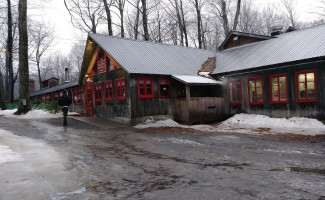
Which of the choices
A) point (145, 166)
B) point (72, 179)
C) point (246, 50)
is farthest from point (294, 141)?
point (246, 50)

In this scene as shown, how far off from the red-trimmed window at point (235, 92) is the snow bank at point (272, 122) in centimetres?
114

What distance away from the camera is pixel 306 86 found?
15672 mm

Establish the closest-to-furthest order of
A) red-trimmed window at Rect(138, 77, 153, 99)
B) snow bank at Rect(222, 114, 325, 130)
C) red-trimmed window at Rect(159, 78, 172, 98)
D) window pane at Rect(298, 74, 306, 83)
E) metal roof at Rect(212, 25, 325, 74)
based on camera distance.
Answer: snow bank at Rect(222, 114, 325, 130), window pane at Rect(298, 74, 306, 83), metal roof at Rect(212, 25, 325, 74), red-trimmed window at Rect(138, 77, 153, 99), red-trimmed window at Rect(159, 78, 172, 98)

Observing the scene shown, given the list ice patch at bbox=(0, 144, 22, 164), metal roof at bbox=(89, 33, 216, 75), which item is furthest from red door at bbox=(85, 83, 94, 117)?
ice patch at bbox=(0, 144, 22, 164)

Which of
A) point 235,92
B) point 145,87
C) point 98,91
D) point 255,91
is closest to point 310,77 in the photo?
point 255,91

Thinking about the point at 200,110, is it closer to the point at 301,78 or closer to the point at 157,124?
the point at 157,124

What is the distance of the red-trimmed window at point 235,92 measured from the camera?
63.9 ft

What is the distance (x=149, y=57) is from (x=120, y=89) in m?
3.42

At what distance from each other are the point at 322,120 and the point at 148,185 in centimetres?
1318

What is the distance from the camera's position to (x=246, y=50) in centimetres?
2239

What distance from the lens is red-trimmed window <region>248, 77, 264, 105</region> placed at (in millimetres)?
18172

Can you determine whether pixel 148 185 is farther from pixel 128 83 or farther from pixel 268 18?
pixel 268 18

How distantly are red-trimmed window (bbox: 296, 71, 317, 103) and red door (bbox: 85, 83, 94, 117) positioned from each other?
601 inches

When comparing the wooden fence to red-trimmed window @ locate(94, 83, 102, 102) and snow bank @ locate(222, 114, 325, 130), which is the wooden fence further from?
red-trimmed window @ locate(94, 83, 102, 102)
